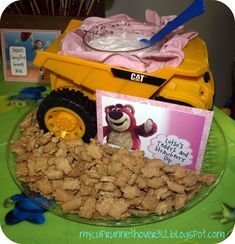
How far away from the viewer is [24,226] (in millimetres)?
671

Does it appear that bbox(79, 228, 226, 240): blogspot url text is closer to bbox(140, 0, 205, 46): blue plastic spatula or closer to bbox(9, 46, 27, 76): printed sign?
bbox(140, 0, 205, 46): blue plastic spatula

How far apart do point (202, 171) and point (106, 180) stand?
0.21m

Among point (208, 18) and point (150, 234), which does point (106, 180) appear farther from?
point (208, 18)

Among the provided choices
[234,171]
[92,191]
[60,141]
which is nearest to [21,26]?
[60,141]

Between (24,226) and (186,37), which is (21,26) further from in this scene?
(24,226)

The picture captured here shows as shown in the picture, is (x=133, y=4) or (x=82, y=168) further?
(x=133, y=4)

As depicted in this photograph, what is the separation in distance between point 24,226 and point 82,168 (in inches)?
5.7

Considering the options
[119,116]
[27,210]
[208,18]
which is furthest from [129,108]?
[208,18]

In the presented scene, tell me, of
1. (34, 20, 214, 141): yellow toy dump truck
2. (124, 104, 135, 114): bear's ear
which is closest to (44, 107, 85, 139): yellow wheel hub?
(34, 20, 214, 141): yellow toy dump truck

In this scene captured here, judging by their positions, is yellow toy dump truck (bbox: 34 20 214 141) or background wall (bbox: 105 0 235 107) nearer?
yellow toy dump truck (bbox: 34 20 214 141)

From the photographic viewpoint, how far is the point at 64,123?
0.82 meters

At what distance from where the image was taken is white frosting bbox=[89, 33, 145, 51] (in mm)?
790

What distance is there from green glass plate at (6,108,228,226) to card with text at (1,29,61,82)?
21cm

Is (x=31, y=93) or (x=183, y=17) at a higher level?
(x=183, y=17)
